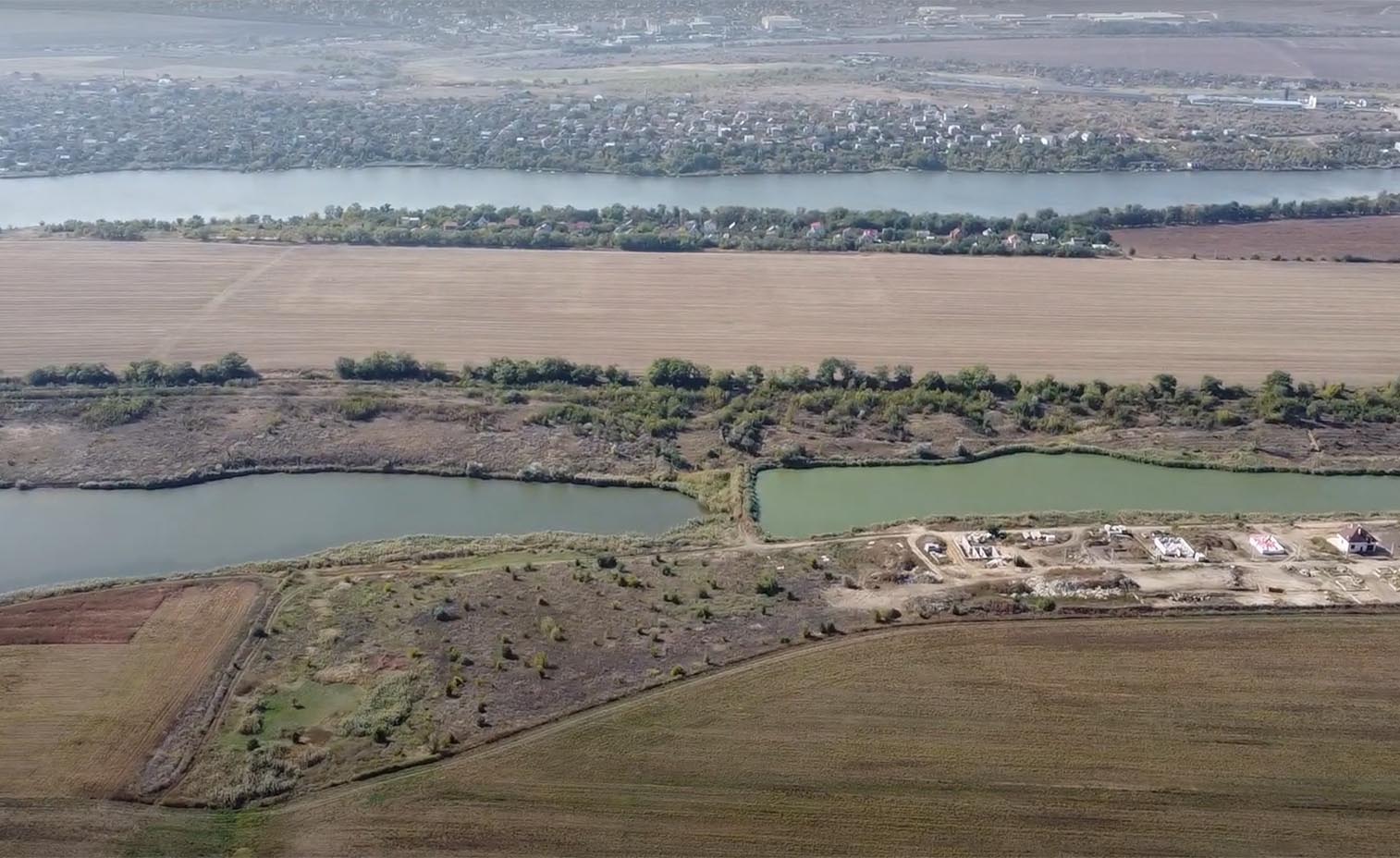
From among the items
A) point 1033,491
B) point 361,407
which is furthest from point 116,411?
point 1033,491

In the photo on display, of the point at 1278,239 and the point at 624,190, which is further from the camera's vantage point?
the point at 624,190

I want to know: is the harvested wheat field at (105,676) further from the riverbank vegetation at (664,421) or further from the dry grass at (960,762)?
the riverbank vegetation at (664,421)

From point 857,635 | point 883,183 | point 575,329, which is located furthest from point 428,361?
point 883,183

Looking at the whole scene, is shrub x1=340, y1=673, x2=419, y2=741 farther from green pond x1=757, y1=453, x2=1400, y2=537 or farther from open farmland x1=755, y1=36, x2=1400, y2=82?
open farmland x1=755, y1=36, x2=1400, y2=82

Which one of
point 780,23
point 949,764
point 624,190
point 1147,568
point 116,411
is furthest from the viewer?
point 780,23

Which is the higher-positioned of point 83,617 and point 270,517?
point 270,517

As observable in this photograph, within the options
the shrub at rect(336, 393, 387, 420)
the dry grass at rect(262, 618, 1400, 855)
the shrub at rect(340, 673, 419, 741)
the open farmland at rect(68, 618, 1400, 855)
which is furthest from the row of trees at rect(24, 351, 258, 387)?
the dry grass at rect(262, 618, 1400, 855)

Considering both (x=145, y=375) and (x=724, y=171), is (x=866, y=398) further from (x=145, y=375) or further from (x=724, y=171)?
(x=724, y=171)
